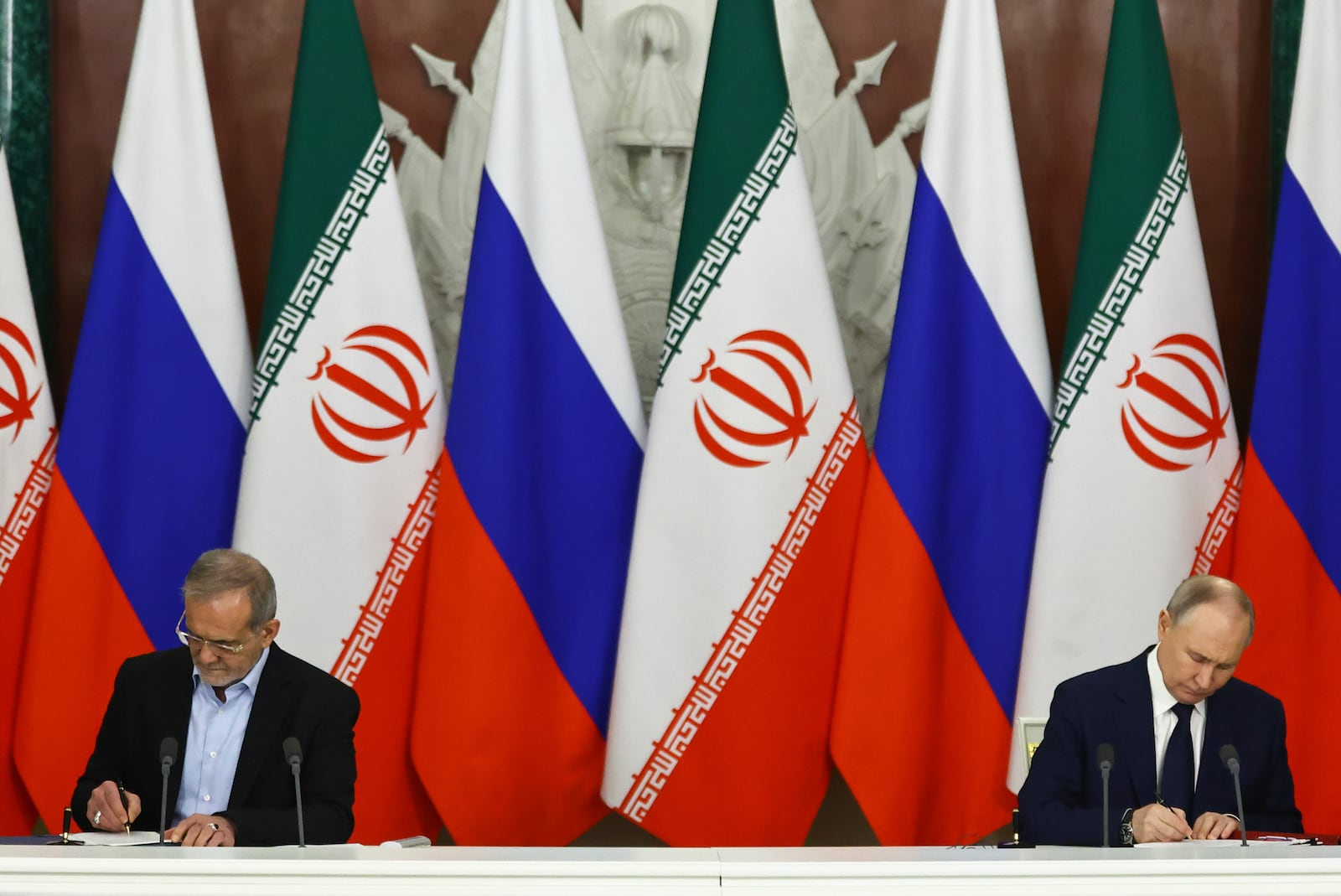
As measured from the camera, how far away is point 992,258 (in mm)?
3965

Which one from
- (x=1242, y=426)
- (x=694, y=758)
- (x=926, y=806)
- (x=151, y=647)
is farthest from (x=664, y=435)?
(x=1242, y=426)

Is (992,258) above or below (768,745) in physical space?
above

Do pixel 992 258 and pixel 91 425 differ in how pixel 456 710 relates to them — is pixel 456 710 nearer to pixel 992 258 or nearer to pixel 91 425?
pixel 91 425

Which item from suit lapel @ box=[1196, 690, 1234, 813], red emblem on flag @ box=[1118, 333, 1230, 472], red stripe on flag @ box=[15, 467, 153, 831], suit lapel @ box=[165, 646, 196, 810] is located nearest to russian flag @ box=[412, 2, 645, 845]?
red stripe on flag @ box=[15, 467, 153, 831]

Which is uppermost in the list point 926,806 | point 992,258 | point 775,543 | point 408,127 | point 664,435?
point 408,127

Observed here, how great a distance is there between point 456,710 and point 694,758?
24.0 inches

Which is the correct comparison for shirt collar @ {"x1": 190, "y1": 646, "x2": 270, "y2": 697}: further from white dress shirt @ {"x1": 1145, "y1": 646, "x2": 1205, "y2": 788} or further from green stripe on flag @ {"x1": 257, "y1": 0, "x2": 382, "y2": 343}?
white dress shirt @ {"x1": 1145, "y1": 646, "x2": 1205, "y2": 788}

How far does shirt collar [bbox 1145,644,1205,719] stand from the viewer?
298 cm

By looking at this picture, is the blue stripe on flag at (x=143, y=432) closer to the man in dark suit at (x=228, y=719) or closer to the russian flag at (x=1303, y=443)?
the man in dark suit at (x=228, y=719)

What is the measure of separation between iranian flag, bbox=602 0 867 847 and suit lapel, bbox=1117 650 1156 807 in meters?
1.06

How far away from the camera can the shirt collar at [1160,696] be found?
298 cm

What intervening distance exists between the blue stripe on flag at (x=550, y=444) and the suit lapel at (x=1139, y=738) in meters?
1.43

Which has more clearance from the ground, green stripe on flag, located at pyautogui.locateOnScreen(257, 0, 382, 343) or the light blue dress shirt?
green stripe on flag, located at pyautogui.locateOnScreen(257, 0, 382, 343)

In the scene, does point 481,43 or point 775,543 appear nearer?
point 775,543
